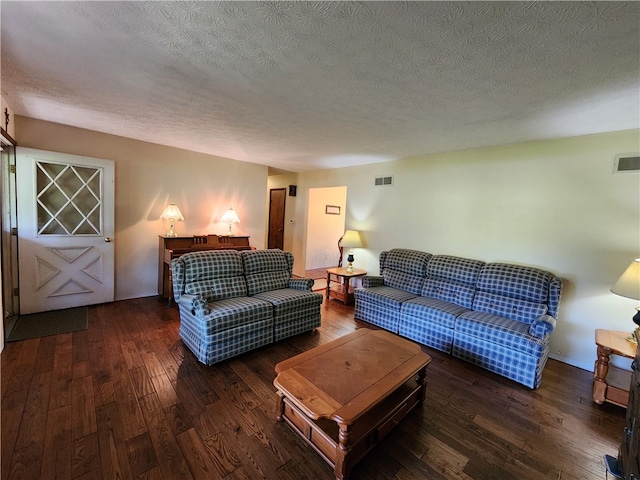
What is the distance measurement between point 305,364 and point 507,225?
2.89 meters

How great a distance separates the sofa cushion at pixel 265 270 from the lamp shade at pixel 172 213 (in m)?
1.51

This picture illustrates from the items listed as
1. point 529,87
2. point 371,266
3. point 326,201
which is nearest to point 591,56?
point 529,87

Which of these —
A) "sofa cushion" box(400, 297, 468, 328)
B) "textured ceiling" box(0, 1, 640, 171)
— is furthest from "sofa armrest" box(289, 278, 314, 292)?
"textured ceiling" box(0, 1, 640, 171)

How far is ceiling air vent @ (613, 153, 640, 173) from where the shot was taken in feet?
8.11

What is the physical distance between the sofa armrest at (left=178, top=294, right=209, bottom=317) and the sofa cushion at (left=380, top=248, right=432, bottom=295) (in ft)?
8.27

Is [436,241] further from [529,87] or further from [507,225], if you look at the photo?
[529,87]

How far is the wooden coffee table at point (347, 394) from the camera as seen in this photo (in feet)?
4.81

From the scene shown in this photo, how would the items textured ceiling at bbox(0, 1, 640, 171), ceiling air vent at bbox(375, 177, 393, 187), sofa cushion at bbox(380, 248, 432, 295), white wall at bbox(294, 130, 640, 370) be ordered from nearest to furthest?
1. textured ceiling at bbox(0, 1, 640, 171)
2. white wall at bbox(294, 130, 640, 370)
3. sofa cushion at bbox(380, 248, 432, 295)
4. ceiling air vent at bbox(375, 177, 393, 187)

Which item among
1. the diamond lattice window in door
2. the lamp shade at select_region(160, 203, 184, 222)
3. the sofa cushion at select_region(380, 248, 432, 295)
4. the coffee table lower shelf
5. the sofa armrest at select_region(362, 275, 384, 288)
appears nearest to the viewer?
the coffee table lower shelf

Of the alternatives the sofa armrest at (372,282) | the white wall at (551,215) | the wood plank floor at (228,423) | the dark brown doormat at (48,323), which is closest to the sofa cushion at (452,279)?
the white wall at (551,215)

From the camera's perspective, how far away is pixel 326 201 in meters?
6.97

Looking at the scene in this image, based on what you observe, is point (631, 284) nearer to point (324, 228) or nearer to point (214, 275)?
point (214, 275)

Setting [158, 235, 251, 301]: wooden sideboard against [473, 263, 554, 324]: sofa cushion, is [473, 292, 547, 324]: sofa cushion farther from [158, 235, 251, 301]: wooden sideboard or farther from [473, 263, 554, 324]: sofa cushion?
[158, 235, 251, 301]: wooden sideboard

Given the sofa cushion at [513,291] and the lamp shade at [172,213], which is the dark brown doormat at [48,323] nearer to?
the lamp shade at [172,213]
